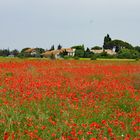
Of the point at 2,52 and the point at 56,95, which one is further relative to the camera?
the point at 2,52

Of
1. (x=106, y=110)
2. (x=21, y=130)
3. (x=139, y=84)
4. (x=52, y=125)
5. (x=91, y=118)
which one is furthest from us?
(x=139, y=84)

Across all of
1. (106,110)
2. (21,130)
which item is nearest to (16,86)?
A: (106,110)

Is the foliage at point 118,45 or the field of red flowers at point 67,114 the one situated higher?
the foliage at point 118,45

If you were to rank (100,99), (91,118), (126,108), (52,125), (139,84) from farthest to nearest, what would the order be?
(139,84), (100,99), (126,108), (91,118), (52,125)

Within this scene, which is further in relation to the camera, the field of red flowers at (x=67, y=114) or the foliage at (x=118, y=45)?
the foliage at (x=118, y=45)

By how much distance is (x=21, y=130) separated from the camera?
594 cm

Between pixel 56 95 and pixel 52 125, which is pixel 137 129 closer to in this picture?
pixel 52 125

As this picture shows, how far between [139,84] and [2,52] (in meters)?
104

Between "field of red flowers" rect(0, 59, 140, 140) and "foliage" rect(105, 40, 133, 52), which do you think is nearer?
"field of red flowers" rect(0, 59, 140, 140)

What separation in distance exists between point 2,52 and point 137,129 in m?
110

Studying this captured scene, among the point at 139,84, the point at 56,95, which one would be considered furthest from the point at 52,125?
the point at 139,84

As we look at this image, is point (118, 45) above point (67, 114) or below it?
above

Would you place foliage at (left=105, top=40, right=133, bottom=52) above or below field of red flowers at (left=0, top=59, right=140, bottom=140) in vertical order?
above

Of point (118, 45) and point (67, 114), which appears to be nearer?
point (67, 114)
